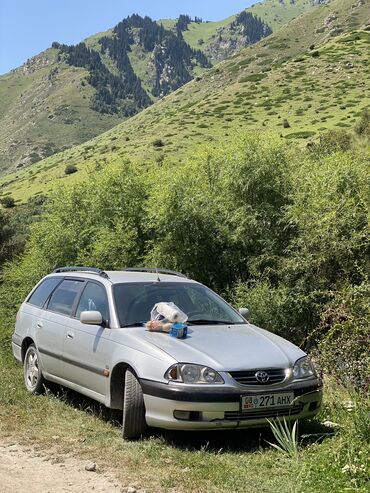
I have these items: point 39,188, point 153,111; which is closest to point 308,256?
point 39,188

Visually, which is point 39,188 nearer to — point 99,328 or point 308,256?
point 308,256

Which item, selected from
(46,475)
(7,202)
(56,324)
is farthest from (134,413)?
Answer: (7,202)

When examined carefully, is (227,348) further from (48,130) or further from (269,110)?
(48,130)

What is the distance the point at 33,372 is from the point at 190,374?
3279 mm

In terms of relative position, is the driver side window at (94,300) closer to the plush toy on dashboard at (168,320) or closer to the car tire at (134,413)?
the plush toy on dashboard at (168,320)

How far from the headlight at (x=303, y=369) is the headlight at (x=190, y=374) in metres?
0.87

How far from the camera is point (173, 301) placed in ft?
21.5

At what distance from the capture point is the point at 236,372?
16.6ft

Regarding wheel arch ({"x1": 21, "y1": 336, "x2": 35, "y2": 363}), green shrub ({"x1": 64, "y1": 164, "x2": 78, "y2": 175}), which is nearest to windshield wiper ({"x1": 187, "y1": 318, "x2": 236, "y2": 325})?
wheel arch ({"x1": 21, "y1": 336, "x2": 35, "y2": 363})

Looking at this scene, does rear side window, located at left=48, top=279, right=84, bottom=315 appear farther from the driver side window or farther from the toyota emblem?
the toyota emblem

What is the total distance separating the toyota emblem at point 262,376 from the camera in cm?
507

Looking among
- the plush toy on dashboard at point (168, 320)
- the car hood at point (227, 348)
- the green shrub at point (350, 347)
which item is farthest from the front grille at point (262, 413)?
the green shrub at point (350, 347)

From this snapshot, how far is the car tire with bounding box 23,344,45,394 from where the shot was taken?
7.30 metres

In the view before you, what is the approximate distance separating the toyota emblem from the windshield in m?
1.28
